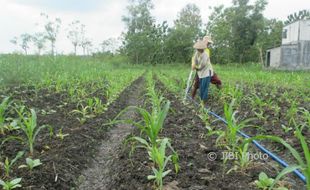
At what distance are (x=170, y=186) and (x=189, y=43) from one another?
3244 cm

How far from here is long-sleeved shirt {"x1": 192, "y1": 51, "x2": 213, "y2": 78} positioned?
7402mm

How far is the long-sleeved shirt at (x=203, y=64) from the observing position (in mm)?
7402

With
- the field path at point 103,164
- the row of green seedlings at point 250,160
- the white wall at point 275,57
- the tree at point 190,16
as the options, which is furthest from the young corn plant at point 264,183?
the tree at point 190,16

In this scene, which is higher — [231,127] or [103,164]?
[231,127]

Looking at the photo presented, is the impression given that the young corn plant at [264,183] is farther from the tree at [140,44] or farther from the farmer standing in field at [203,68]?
the tree at [140,44]

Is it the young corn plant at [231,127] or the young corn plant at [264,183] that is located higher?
the young corn plant at [231,127]

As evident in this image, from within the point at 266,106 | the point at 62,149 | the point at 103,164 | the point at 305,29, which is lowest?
the point at 103,164

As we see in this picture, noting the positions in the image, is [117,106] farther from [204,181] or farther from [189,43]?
[189,43]

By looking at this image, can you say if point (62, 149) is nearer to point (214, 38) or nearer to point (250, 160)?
point (250, 160)

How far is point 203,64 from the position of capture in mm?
7418

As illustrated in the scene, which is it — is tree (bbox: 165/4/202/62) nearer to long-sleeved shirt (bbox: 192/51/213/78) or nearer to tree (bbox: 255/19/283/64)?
tree (bbox: 255/19/283/64)

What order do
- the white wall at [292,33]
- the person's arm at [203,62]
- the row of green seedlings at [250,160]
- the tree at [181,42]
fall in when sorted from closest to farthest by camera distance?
the row of green seedlings at [250,160] → the person's arm at [203,62] → the white wall at [292,33] → the tree at [181,42]

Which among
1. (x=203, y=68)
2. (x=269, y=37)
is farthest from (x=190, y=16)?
(x=203, y=68)

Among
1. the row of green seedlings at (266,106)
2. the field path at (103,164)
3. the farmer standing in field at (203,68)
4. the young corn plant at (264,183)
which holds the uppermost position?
the farmer standing in field at (203,68)
